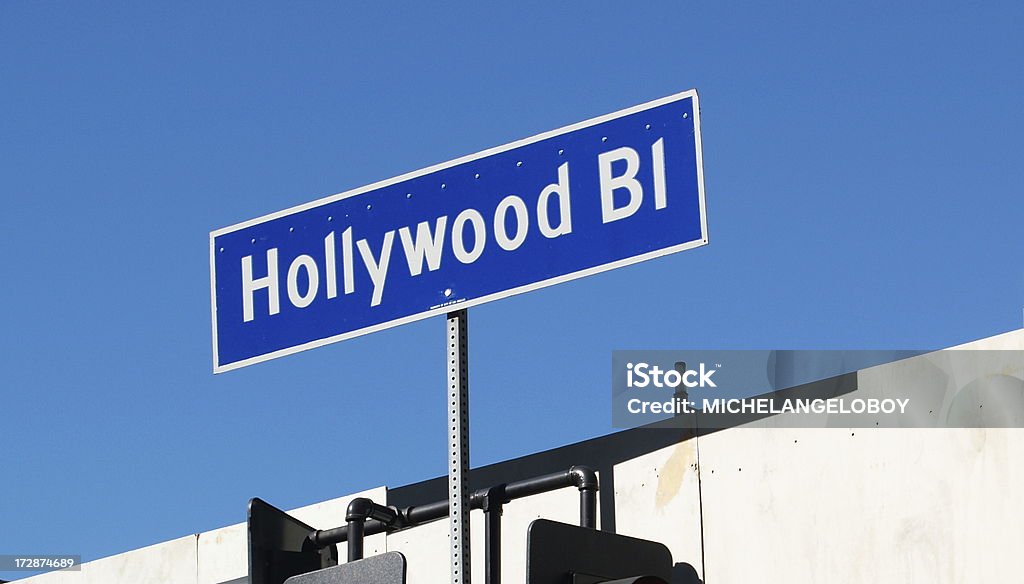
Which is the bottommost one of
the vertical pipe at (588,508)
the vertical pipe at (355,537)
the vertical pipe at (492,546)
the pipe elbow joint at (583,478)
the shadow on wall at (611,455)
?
the vertical pipe at (492,546)

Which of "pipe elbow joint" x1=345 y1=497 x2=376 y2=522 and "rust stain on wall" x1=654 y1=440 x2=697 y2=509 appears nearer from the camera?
"pipe elbow joint" x1=345 y1=497 x2=376 y2=522

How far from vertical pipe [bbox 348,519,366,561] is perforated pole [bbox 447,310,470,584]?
1647 millimetres

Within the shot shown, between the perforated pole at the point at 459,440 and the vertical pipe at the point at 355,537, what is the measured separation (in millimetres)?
1647

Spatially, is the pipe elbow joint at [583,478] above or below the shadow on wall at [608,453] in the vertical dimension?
below

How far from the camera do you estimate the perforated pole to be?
3.46 m

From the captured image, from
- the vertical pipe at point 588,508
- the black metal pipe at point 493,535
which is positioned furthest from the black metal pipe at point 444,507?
the black metal pipe at point 493,535

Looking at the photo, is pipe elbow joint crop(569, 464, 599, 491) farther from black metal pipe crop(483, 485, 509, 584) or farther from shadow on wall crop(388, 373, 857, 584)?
black metal pipe crop(483, 485, 509, 584)

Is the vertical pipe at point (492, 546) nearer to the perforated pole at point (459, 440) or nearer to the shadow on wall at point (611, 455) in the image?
the perforated pole at point (459, 440)

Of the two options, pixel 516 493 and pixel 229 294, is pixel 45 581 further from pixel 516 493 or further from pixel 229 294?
pixel 229 294

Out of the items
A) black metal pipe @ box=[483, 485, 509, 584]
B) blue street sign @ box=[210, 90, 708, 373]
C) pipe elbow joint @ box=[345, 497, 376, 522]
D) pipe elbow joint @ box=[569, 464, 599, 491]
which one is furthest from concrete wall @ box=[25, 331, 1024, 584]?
blue street sign @ box=[210, 90, 708, 373]

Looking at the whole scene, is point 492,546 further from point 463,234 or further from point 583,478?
point 583,478

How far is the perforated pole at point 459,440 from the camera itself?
11.3 ft

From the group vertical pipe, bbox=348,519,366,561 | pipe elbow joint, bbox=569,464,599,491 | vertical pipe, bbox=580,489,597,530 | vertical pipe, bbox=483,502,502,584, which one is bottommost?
vertical pipe, bbox=483,502,502,584

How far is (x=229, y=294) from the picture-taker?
4.14 metres
